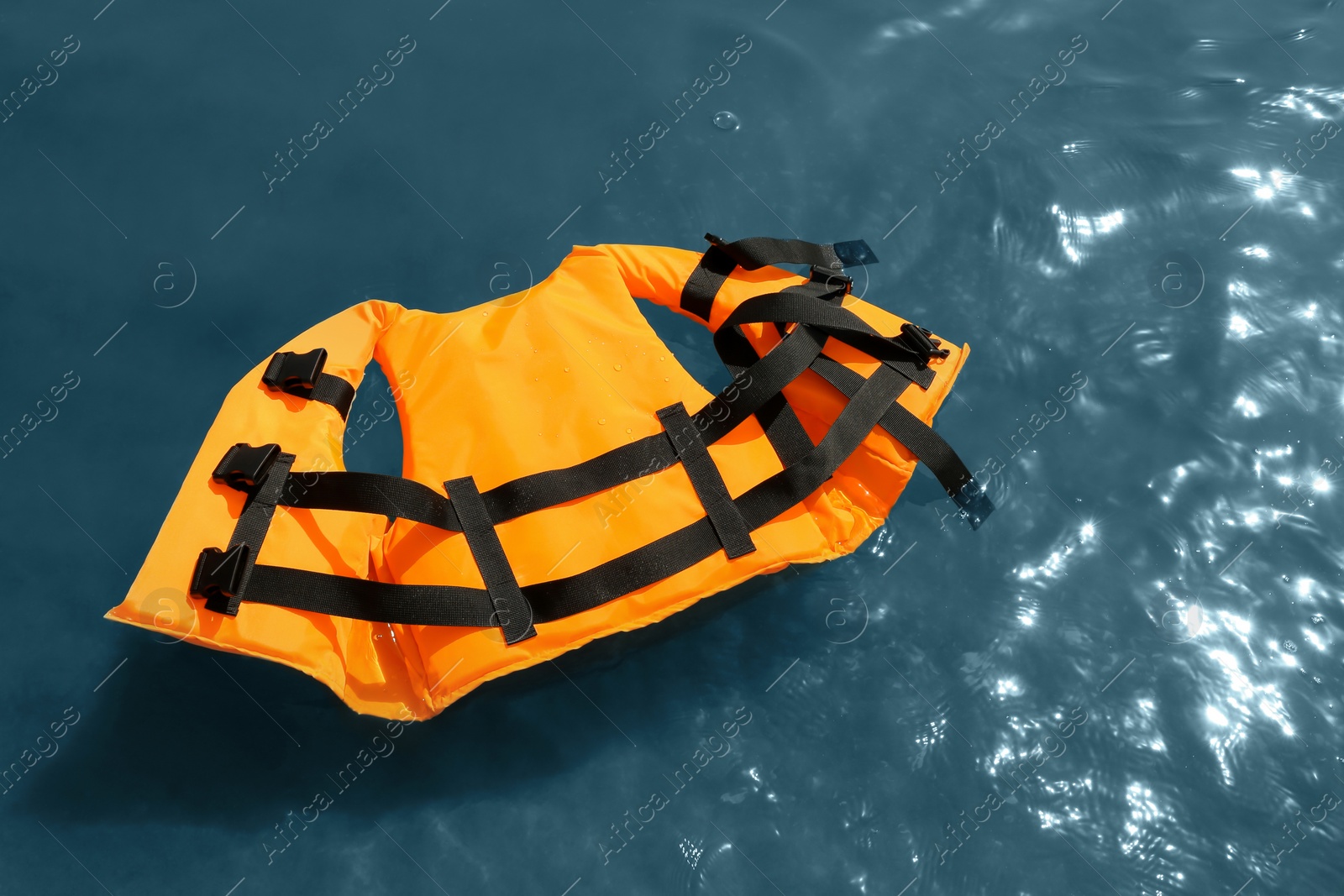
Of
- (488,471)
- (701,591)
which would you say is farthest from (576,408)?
(701,591)

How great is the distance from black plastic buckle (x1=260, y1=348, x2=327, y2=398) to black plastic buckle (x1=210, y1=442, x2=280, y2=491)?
0.23 meters

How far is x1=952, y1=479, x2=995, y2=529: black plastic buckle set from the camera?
293 cm

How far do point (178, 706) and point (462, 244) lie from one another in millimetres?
1730

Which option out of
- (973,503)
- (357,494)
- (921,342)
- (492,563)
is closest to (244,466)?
(357,494)

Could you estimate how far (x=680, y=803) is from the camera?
2920mm

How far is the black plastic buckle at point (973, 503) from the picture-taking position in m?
2.93

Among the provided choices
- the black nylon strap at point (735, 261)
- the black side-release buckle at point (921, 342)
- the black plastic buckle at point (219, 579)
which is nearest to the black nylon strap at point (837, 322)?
the black side-release buckle at point (921, 342)

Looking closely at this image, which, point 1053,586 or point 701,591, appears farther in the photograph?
point 1053,586

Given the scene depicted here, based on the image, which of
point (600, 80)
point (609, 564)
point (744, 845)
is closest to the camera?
point (609, 564)

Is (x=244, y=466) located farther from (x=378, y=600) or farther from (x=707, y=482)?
(x=707, y=482)

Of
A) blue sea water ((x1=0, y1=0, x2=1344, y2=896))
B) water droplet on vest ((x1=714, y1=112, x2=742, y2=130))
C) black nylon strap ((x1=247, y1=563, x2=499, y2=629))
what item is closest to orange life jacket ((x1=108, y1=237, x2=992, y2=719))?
black nylon strap ((x1=247, y1=563, x2=499, y2=629))

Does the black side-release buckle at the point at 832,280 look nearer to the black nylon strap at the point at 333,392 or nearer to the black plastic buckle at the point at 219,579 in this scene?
the black nylon strap at the point at 333,392

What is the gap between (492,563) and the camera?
2691 millimetres

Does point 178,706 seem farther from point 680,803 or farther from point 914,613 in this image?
point 914,613
